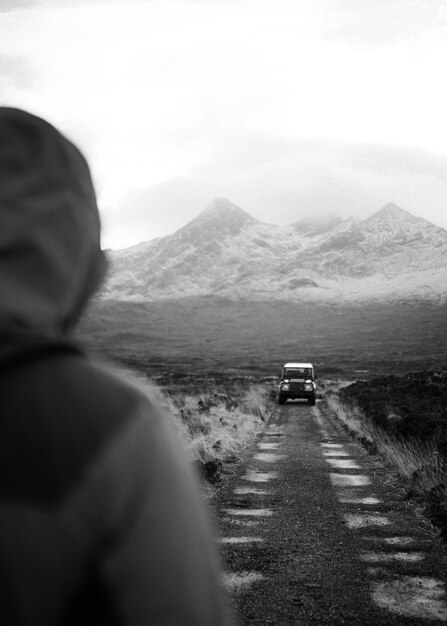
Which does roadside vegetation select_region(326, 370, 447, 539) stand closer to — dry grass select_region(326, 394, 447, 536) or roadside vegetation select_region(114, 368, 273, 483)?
dry grass select_region(326, 394, 447, 536)

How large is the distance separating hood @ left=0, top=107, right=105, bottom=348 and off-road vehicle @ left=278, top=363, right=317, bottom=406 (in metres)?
32.0

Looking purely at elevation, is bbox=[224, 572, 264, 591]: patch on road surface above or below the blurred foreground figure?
below

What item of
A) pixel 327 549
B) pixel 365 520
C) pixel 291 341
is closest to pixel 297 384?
pixel 365 520

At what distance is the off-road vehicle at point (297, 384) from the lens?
107 ft

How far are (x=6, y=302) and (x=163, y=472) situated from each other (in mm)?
296

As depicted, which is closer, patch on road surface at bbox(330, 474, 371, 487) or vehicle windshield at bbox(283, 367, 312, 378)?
patch on road surface at bbox(330, 474, 371, 487)

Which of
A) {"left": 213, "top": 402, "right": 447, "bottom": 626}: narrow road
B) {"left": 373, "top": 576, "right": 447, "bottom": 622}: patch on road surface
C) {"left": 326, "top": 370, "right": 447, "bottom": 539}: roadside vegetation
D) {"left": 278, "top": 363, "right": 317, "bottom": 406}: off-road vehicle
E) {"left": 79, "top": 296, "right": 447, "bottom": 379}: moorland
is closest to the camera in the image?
{"left": 373, "top": 576, "right": 447, "bottom": 622}: patch on road surface

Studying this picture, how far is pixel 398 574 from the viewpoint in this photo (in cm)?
600

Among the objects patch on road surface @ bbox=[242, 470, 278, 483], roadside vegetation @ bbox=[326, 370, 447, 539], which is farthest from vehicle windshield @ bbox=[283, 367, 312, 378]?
patch on road surface @ bbox=[242, 470, 278, 483]

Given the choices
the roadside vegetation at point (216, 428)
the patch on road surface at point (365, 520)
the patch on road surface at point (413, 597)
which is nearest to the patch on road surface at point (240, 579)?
the patch on road surface at point (413, 597)

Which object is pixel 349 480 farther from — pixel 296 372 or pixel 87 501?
pixel 296 372

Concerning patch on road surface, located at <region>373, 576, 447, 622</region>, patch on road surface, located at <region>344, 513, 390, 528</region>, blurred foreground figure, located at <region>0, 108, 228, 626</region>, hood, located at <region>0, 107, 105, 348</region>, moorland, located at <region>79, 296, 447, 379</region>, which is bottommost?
moorland, located at <region>79, 296, 447, 379</region>

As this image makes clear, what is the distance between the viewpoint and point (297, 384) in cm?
3306

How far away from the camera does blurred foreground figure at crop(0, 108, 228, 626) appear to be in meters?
0.78
